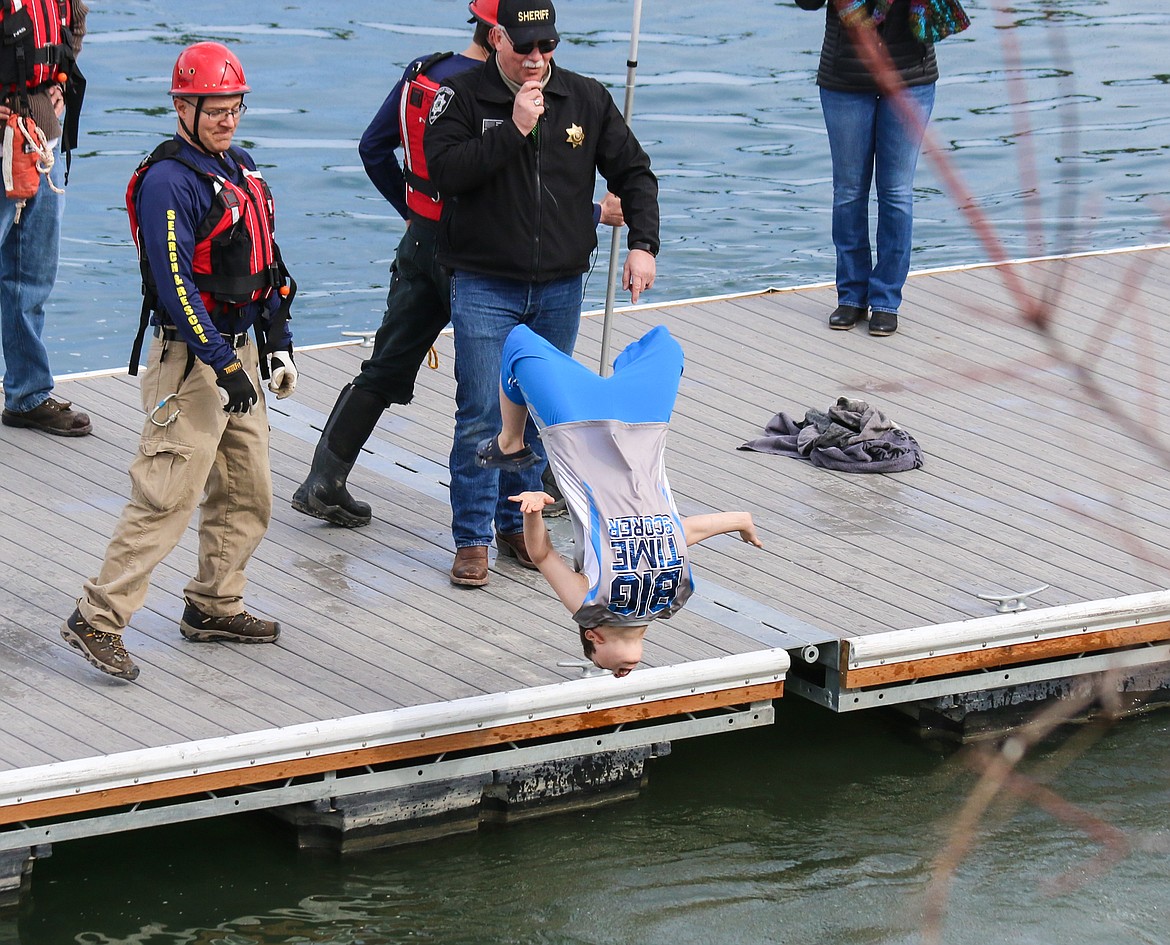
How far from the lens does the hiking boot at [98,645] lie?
204 inches

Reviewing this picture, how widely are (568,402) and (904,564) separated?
2090mm

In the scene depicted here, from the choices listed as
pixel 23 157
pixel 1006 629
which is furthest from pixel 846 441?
pixel 23 157

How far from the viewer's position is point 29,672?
5375 millimetres

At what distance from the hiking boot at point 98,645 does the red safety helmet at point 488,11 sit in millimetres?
2190

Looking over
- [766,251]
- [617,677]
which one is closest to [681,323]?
[617,677]

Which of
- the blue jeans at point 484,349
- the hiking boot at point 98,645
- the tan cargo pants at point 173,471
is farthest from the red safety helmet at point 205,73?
the hiking boot at point 98,645

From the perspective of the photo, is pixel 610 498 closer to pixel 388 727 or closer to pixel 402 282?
pixel 388 727

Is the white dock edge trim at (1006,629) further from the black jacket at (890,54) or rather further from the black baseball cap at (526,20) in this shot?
the black jacket at (890,54)

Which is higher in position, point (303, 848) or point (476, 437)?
point (476, 437)

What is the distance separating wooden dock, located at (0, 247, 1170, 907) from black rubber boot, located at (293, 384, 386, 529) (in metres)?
0.09

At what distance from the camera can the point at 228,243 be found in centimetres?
492

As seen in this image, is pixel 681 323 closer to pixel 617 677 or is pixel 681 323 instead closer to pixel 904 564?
pixel 904 564

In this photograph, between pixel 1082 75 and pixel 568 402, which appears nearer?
pixel 568 402

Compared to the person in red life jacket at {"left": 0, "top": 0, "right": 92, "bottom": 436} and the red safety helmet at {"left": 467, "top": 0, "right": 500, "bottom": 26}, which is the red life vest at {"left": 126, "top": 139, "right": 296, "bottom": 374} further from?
the person in red life jacket at {"left": 0, "top": 0, "right": 92, "bottom": 436}
